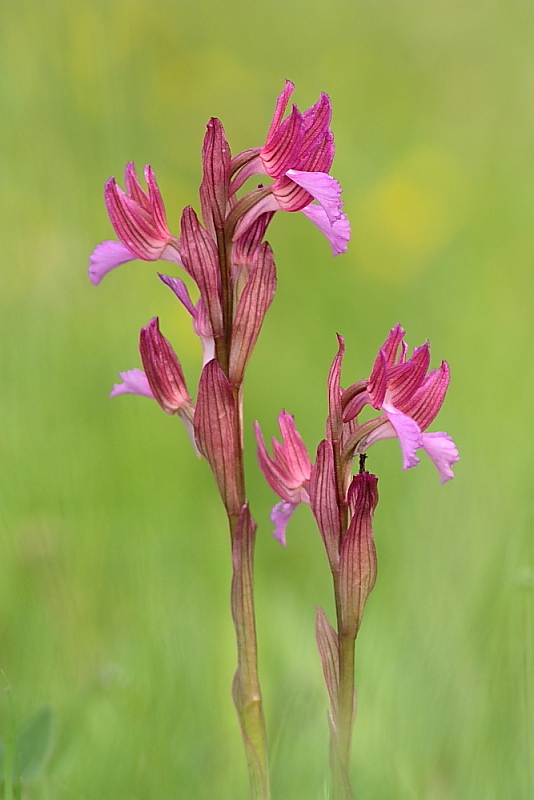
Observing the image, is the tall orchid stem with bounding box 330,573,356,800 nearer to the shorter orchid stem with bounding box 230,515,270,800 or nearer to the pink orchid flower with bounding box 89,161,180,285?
the shorter orchid stem with bounding box 230,515,270,800

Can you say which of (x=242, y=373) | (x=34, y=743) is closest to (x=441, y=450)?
(x=242, y=373)

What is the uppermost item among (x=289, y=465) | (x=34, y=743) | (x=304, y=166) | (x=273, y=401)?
(x=304, y=166)

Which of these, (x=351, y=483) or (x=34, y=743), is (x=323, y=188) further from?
(x=34, y=743)

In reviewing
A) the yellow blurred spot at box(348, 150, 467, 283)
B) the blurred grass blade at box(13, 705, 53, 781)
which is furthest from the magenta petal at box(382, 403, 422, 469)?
the yellow blurred spot at box(348, 150, 467, 283)

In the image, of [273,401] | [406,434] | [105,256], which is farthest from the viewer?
[273,401]

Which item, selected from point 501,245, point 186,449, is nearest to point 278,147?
point 186,449

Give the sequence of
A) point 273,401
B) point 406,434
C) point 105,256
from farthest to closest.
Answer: point 273,401
point 105,256
point 406,434

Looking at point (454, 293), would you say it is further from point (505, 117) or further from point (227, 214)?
point (227, 214)
